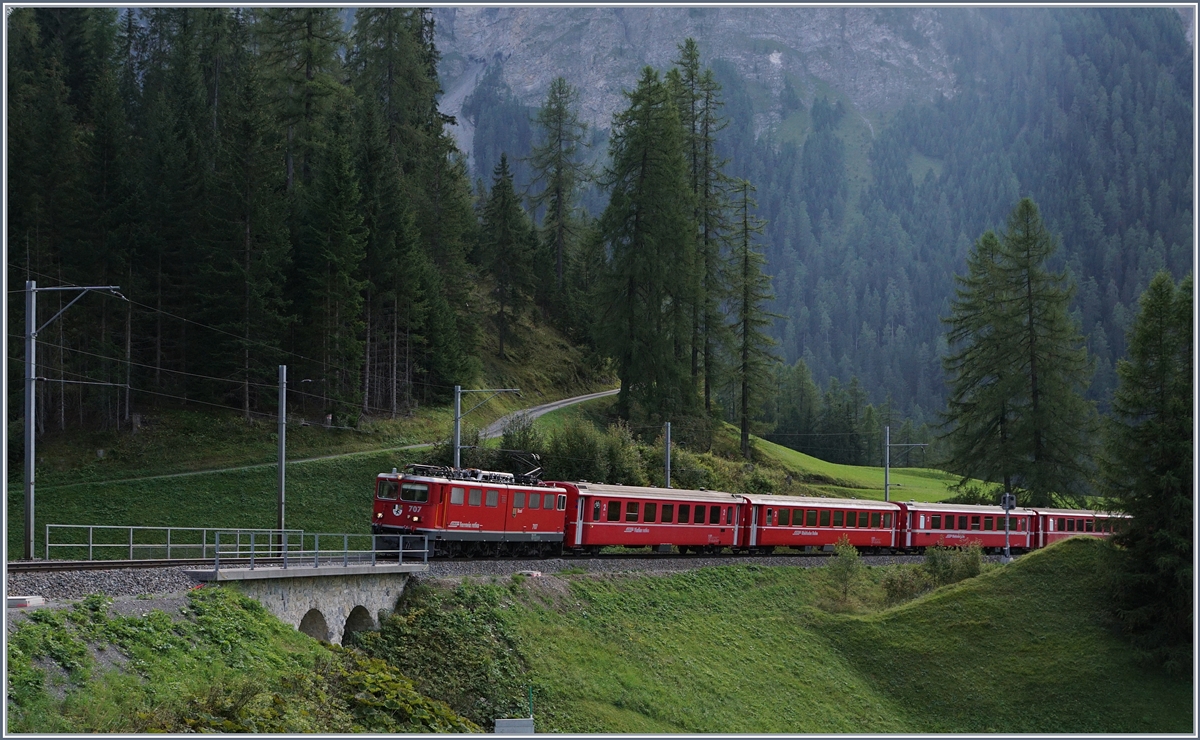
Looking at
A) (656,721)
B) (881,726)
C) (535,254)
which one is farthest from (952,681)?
(535,254)

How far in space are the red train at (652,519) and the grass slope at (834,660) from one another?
3531mm

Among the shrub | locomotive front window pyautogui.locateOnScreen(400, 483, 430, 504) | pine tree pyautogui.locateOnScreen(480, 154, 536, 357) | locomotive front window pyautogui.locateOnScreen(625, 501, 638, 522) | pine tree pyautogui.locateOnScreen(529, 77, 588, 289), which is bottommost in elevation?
the shrub

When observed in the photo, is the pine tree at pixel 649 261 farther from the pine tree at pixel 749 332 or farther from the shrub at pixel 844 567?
the shrub at pixel 844 567

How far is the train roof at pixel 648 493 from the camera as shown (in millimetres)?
39000

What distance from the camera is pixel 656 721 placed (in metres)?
26.5

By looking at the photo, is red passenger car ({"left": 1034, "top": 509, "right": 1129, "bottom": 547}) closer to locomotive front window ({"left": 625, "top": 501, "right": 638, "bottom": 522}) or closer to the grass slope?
the grass slope

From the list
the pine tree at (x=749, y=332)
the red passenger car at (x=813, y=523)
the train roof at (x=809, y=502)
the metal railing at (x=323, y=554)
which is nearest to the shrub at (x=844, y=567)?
the red passenger car at (x=813, y=523)

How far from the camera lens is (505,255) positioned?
78.2 m

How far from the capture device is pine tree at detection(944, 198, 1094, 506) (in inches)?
2293

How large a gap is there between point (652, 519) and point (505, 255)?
1603 inches

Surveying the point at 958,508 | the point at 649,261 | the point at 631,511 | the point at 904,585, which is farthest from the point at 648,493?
the point at 649,261

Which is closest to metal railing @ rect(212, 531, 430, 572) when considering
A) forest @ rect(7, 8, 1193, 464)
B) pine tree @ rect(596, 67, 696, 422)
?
forest @ rect(7, 8, 1193, 464)

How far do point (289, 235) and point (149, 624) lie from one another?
39.3 metres

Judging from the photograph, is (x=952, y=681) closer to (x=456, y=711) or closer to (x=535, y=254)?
(x=456, y=711)
